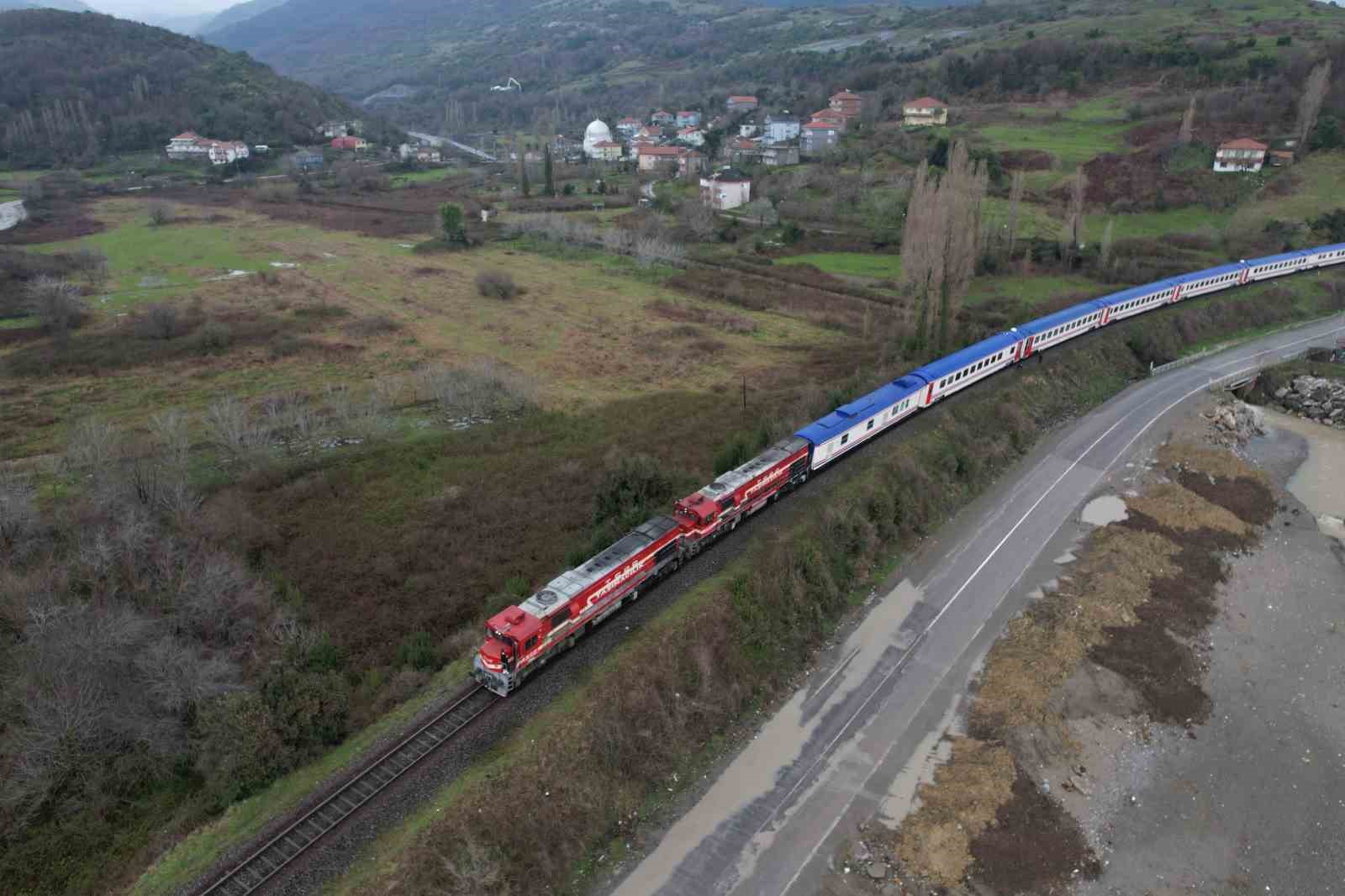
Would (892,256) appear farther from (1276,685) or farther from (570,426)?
(1276,685)

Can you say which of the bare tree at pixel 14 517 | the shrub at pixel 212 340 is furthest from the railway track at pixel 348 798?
the shrub at pixel 212 340

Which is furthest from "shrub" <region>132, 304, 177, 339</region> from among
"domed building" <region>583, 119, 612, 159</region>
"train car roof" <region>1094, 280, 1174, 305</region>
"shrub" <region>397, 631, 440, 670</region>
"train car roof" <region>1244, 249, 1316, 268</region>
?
"domed building" <region>583, 119, 612, 159</region>

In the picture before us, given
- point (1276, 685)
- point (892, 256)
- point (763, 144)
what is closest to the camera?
point (1276, 685)

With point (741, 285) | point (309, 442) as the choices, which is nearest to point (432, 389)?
point (309, 442)

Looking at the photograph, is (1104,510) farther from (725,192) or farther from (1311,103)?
(1311,103)

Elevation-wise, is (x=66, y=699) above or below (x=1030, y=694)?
above

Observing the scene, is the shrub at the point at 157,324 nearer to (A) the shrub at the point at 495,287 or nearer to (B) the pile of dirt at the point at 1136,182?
(A) the shrub at the point at 495,287

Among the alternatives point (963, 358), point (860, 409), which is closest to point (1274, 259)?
point (963, 358)
